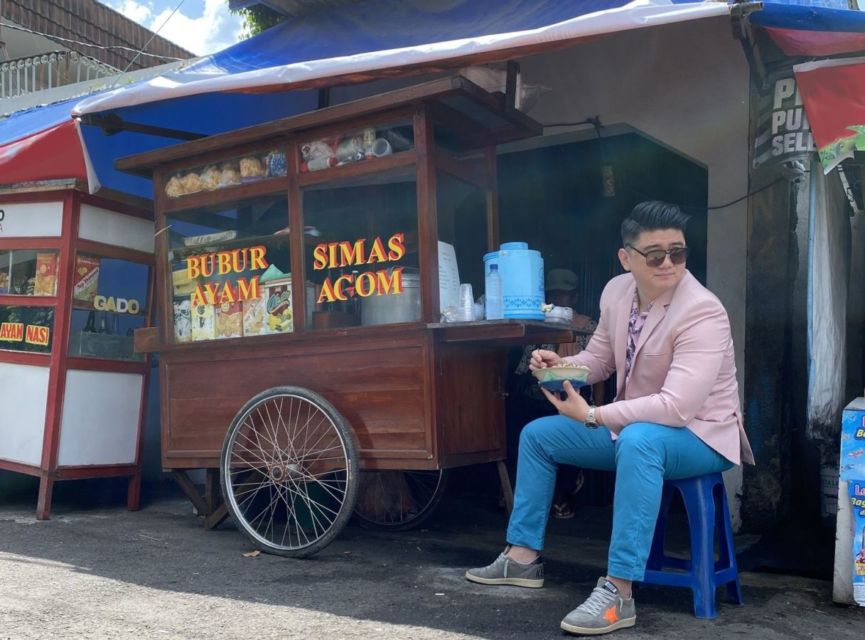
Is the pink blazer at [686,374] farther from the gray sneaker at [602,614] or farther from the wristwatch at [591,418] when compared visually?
the gray sneaker at [602,614]

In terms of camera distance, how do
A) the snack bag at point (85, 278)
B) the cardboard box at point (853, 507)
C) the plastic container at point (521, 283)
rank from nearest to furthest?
the cardboard box at point (853, 507), the plastic container at point (521, 283), the snack bag at point (85, 278)

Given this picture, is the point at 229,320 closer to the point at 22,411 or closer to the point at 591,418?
the point at 22,411

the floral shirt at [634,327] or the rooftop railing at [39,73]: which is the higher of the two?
the rooftop railing at [39,73]

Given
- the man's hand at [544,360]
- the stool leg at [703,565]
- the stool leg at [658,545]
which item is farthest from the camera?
the stool leg at [658,545]

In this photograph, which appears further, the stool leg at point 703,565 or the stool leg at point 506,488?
the stool leg at point 506,488

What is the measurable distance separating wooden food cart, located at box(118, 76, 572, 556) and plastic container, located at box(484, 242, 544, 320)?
102 mm

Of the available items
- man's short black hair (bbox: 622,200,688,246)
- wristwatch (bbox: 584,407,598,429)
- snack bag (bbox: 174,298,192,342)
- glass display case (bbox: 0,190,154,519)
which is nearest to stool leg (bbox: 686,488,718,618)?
wristwatch (bbox: 584,407,598,429)

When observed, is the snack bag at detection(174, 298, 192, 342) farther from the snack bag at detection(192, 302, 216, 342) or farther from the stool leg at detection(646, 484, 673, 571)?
the stool leg at detection(646, 484, 673, 571)

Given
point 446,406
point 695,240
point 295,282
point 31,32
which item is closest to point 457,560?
point 446,406

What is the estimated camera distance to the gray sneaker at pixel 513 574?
11.4 feet

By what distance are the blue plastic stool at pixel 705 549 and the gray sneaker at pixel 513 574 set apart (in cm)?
45

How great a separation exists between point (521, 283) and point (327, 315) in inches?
41.1

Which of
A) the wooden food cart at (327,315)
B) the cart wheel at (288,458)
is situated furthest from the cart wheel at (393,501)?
the cart wheel at (288,458)

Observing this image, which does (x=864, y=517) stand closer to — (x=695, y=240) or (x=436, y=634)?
(x=436, y=634)
